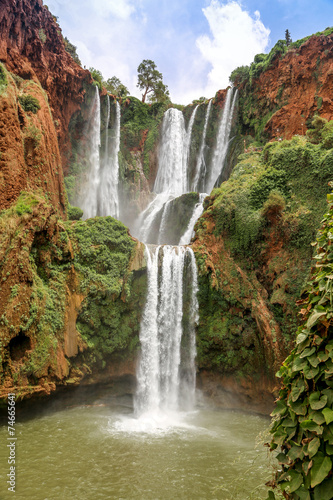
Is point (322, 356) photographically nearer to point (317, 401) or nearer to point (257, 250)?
point (317, 401)

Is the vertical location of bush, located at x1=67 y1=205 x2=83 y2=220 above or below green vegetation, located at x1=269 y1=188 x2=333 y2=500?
above

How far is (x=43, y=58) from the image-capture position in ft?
64.3

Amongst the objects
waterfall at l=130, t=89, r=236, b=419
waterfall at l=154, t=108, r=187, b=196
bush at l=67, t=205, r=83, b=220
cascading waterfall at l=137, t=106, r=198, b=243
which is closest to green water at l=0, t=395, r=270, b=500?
waterfall at l=130, t=89, r=236, b=419

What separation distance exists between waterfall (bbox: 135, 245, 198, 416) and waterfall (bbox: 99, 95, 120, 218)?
43.5 feet


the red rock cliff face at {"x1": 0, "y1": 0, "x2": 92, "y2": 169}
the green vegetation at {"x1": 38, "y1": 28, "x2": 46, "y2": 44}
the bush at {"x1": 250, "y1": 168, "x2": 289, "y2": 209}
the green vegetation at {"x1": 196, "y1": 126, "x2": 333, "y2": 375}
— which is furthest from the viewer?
the green vegetation at {"x1": 38, "y1": 28, "x2": 46, "y2": 44}

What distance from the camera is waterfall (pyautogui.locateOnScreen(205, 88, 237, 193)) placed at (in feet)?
101

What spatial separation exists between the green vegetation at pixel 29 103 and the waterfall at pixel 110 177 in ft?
41.2

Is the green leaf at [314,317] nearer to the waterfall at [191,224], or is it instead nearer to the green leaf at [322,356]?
the green leaf at [322,356]

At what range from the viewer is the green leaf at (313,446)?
213 cm

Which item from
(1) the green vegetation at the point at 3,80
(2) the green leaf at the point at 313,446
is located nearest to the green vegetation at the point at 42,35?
(1) the green vegetation at the point at 3,80

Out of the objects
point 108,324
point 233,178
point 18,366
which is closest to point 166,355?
point 108,324

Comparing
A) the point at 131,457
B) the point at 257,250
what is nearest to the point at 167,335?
the point at 257,250

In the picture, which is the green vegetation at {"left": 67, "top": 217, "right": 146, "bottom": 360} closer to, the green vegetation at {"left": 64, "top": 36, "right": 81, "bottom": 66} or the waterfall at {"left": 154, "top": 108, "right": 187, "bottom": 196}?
the waterfall at {"left": 154, "top": 108, "right": 187, "bottom": 196}

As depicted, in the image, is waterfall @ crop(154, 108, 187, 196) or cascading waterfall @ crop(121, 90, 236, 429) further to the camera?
waterfall @ crop(154, 108, 187, 196)
